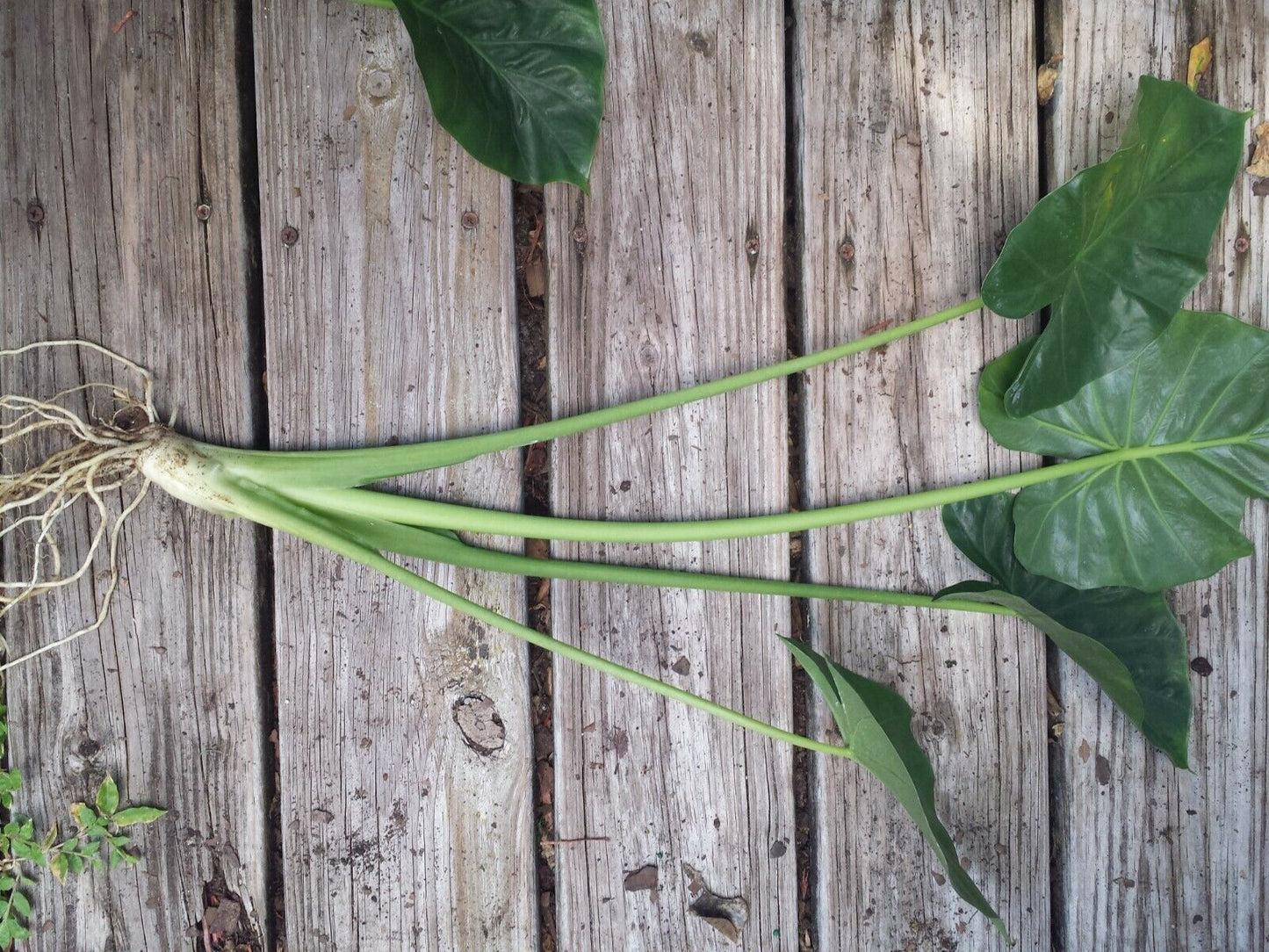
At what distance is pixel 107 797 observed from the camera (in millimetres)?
892

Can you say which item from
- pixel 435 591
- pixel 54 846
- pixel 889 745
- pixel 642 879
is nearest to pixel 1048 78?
pixel 889 745

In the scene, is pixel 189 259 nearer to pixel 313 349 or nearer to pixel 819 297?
pixel 313 349

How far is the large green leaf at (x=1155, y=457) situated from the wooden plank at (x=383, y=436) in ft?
1.81

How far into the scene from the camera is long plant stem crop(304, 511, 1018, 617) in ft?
2.81

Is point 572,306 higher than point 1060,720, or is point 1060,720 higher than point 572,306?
point 572,306

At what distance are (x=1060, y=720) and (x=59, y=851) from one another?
113 cm

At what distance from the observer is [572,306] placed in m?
0.90

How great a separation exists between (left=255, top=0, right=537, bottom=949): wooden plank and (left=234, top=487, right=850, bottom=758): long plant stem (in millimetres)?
66

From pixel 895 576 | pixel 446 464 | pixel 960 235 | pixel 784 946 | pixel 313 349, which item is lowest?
pixel 784 946

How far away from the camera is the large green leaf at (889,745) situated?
708 mm

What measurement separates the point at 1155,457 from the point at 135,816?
1.13 metres

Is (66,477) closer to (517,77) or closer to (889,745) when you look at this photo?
(517,77)

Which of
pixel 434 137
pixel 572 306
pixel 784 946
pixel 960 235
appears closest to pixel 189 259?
pixel 434 137

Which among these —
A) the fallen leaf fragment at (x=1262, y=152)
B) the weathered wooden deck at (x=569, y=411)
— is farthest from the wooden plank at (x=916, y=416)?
the fallen leaf fragment at (x=1262, y=152)
